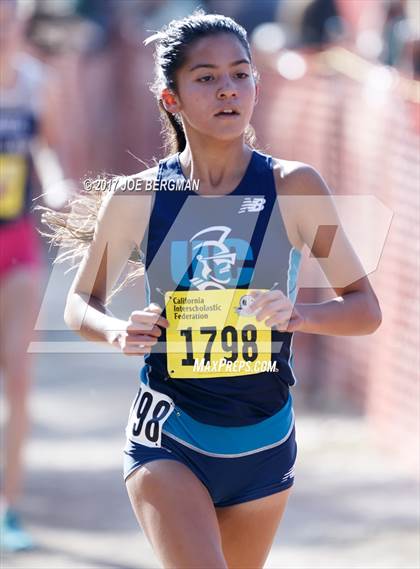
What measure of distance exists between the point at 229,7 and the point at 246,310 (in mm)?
10201

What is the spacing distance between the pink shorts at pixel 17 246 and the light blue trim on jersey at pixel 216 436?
2525 mm

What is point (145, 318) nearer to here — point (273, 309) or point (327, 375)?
point (273, 309)

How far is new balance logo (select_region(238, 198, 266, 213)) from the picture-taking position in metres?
3.55

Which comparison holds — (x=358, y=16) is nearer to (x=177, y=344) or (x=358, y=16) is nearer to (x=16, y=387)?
(x=16, y=387)

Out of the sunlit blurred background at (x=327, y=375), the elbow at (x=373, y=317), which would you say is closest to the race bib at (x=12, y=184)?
the sunlit blurred background at (x=327, y=375)

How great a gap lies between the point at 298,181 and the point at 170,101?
0.44 m

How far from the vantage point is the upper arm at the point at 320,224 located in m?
3.55

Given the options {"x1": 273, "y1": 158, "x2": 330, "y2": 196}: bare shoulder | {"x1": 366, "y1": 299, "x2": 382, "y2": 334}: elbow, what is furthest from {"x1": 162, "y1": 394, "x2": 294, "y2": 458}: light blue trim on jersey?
{"x1": 273, "y1": 158, "x2": 330, "y2": 196}: bare shoulder

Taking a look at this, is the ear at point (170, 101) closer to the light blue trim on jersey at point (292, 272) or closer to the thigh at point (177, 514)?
the light blue trim on jersey at point (292, 272)

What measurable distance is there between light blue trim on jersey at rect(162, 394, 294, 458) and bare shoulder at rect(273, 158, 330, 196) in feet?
1.95

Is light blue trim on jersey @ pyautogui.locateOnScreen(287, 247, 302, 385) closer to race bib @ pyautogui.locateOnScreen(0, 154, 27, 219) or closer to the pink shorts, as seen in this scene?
the pink shorts

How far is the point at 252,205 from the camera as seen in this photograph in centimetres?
356

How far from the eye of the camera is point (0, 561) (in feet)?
18.3

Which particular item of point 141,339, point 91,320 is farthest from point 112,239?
point 141,339
